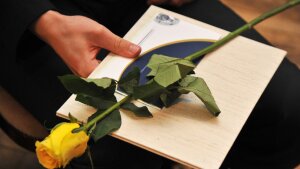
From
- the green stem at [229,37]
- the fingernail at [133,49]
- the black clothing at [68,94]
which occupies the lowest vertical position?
the black clothing at [68,94]

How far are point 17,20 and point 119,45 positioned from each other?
182 mm

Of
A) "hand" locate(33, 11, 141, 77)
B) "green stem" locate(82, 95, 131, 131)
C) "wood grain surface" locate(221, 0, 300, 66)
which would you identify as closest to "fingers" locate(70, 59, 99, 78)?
"hand" locate(33, 11, 141, 77)

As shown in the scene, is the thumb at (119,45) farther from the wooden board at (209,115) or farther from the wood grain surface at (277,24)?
the wood grain surface at (277,24)

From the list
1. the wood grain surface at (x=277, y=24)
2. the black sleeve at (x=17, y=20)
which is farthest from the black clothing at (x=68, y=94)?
the wood grain surface at (x=277, y=24)

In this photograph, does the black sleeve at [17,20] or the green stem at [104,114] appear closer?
the green stem at [104,114]

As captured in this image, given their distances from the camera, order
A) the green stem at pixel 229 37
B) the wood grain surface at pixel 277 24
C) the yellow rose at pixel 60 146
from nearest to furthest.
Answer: the yellow rose at pixel 60 146 → the green stem at pixel 229 37 → the wood grain surface at pixel 277 24

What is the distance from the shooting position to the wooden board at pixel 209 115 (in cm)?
64

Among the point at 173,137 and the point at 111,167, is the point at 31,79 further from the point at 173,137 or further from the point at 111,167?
the point at 173,137

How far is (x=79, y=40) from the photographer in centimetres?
78

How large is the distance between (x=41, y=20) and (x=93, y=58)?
0.36 feet

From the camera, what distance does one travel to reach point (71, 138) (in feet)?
1.92

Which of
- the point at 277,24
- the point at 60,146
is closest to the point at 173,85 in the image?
the point at 60,146

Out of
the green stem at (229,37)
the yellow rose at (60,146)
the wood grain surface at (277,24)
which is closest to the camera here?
the yellow rose at (60,146)

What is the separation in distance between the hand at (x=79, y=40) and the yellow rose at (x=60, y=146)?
19 centimetres
